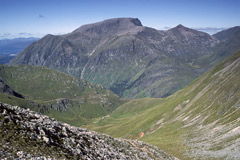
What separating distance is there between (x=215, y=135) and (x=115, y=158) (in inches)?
2968

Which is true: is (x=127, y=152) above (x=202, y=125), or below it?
above

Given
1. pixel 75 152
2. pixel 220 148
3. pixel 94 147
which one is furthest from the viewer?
pixel 220 148

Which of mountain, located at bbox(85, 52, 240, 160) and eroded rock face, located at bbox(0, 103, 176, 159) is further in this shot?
mountain, located at bbox(85, 52, 240, 160)

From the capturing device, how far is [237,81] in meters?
146

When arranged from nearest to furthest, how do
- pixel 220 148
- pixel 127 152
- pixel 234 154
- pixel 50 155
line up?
pixel 50 155
pixel 127 152
pixel 234 154
pixel 220 148

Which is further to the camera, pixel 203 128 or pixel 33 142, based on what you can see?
pixel 203 128

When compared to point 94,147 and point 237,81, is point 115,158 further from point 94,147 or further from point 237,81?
point 237,81

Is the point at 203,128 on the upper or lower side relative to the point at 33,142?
lower

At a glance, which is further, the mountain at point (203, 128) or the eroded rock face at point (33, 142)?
the mountain at point (203, 128)

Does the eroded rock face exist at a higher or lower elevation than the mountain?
higher

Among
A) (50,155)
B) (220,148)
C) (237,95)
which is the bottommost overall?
(220,148)

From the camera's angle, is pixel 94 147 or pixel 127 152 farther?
pixel 127 152

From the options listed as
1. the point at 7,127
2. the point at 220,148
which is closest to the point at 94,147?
the point at 7,127

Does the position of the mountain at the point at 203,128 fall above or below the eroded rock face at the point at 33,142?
below
